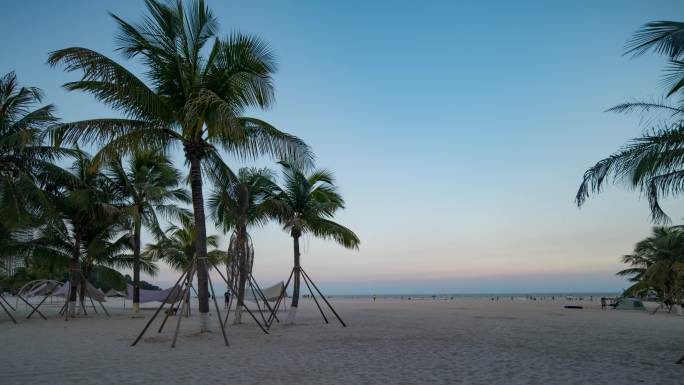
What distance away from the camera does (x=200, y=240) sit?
12.7 meters

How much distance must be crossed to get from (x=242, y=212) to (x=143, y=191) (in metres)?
8.75

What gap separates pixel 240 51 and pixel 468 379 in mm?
9593

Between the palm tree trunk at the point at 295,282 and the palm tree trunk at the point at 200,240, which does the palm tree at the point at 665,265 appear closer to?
the palm tree trunk at the point at 295,282

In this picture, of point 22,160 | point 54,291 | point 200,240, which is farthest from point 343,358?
point 54,291

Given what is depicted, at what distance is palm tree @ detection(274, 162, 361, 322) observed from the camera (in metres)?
17.7

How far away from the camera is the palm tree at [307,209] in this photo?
17656 mm

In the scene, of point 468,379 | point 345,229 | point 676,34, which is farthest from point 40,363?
point 676,34

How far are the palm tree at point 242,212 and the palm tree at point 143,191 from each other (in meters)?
3.80

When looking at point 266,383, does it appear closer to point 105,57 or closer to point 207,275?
point 207,275

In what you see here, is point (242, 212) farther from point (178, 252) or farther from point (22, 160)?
point (178, 252)

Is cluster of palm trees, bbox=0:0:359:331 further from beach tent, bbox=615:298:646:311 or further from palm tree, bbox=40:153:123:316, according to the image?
beach tent, bbox=615:298:646:311

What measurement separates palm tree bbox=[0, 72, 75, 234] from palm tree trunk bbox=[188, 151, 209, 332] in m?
5.98

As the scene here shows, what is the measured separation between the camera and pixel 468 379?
7.41 metres

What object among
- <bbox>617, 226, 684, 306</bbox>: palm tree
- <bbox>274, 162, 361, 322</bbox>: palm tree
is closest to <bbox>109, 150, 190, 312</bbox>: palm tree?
<bbox>274, 162, 361, 322</bbox>: palm tree
